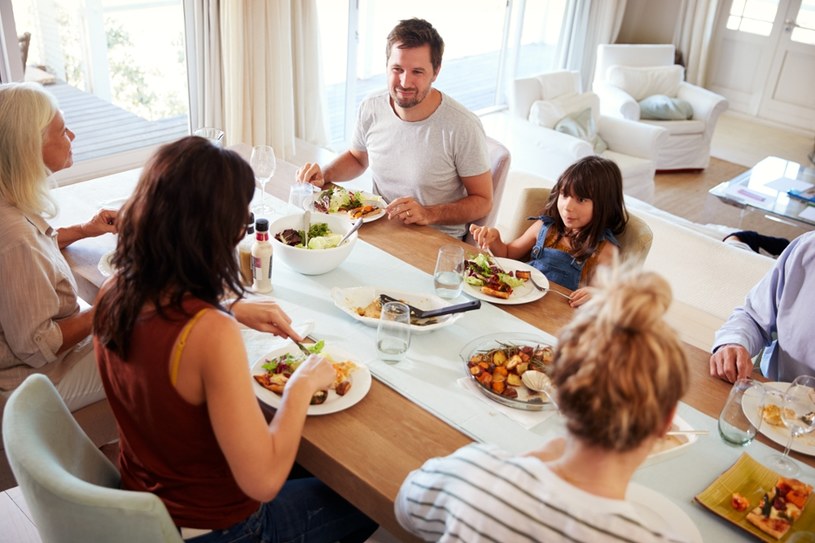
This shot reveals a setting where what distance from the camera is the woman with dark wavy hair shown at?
125cm

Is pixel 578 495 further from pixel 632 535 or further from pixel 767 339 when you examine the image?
pixel 767 339

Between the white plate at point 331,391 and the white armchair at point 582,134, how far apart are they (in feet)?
10.9

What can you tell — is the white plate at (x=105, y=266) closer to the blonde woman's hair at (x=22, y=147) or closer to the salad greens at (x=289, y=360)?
the blonde woman's hair at (x=22, y=147)

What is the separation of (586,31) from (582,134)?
234cm

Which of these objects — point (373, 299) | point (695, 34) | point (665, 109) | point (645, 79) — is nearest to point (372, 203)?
point (373, 299)

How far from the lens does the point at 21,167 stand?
1774mm

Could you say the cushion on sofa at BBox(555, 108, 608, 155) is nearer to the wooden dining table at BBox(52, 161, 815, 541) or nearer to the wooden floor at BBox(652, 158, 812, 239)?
the wooden floor at BBox(652, 158, 812, 239)

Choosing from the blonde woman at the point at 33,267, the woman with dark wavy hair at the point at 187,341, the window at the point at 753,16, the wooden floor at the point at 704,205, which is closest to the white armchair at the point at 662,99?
the wooden floor at the point at 704,205

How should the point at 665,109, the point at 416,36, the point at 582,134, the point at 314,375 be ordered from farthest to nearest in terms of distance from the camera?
A: the point at 665,109 < the point at 582,134 < the point at 416,36 < the point at 314,375

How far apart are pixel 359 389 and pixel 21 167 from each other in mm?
973

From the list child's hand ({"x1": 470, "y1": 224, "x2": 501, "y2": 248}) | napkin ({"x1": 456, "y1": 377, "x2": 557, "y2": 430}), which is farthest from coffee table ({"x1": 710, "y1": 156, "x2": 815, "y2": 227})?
napkin ({"x1": 456, "y1": 377, "x2": 557, "y2": 430})

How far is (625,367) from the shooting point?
1.00m

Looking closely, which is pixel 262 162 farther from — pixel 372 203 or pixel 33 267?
pixel 33 267

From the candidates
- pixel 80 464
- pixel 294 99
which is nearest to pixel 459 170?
pixel 80 464
